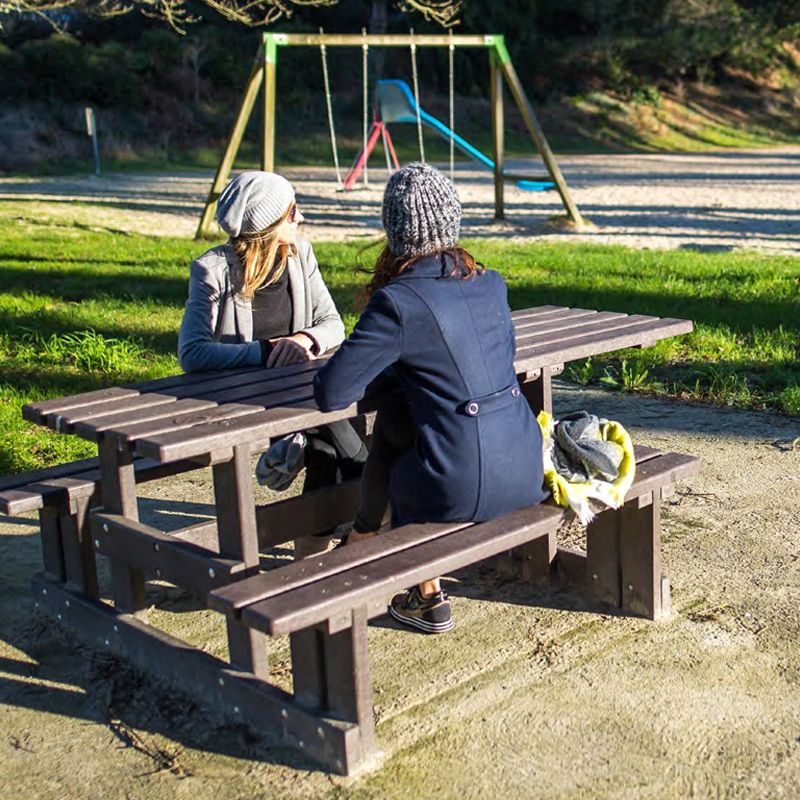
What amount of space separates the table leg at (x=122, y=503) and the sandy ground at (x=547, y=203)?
919 cm

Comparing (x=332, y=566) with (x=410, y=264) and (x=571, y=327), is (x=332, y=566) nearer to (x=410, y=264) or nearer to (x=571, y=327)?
(x=410, y=264)

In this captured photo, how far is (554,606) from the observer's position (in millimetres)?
3469

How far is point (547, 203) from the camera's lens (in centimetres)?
1647

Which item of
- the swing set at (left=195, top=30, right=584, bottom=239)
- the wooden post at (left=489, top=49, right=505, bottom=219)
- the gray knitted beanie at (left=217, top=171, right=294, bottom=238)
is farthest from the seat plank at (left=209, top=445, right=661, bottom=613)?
the wooden post at (left=489, top=49, right=505, bottom=219)

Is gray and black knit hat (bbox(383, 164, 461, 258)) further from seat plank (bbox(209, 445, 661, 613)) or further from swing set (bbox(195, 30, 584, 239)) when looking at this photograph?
swing set (bbox(195, 30, 584, 239))

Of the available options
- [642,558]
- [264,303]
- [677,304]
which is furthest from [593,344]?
[677,304]

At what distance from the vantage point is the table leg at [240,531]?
2865 millimetres

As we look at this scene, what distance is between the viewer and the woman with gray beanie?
351 centimetres

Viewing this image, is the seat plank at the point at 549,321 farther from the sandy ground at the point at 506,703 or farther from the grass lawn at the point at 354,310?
the grass lawn at the point at 354,310

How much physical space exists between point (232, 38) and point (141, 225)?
21.7 meters

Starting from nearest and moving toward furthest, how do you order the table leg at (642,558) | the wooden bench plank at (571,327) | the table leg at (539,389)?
the table leg at (642,558), the wooden bench plank at (571,327), the table leg at (539,389)

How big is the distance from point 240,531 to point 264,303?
3.42 ft

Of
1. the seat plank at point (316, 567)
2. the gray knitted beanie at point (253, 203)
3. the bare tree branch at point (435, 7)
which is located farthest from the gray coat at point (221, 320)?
the bare tree branch at point (435, 7)

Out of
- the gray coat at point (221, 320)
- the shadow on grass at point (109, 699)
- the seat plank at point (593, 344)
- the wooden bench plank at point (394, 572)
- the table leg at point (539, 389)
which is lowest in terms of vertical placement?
the shadow on grass at point (109, 699)
